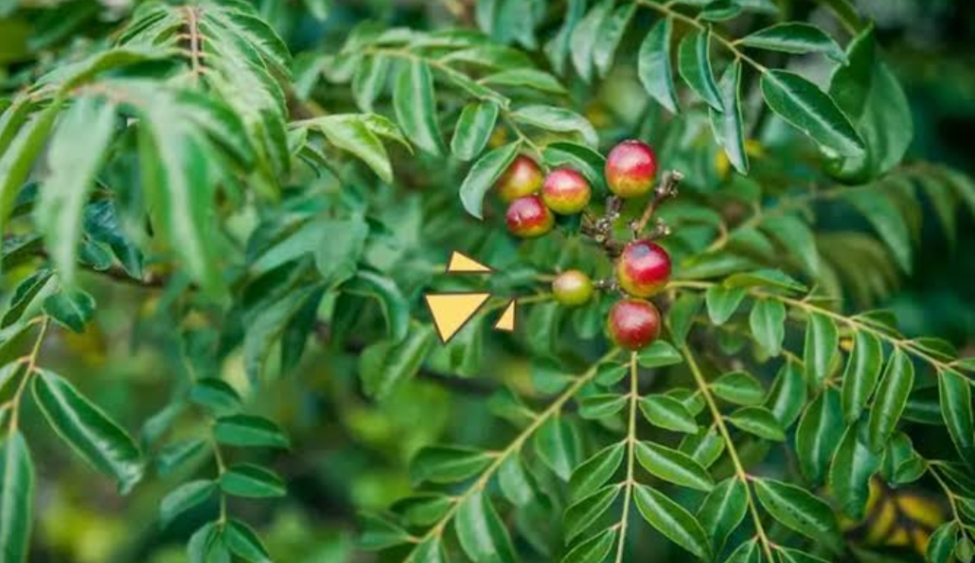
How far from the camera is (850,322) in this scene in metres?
0.91

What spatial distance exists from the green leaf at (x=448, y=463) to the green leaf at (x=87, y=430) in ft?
0.99

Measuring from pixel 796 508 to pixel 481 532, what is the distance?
246 millimetres

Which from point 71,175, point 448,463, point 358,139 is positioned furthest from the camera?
point 448,463

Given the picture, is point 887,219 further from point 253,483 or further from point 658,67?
point 253,483

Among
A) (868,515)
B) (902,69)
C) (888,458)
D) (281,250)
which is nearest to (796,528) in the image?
(888,458)

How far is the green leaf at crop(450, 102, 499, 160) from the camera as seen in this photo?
2.94 ft

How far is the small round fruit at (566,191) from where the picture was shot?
34.4 inches

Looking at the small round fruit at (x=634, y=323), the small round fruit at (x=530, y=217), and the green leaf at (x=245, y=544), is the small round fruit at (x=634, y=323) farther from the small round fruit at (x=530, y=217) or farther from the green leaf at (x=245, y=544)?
the green leaf at (x=245, y=544)

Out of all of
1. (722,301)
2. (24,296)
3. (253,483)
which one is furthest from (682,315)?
(24,296)

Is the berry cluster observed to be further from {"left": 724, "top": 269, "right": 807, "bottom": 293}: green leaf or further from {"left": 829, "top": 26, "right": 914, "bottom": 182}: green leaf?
{"left": 829, "top": 26, "right": 914, "bottom": 182}: green leaf

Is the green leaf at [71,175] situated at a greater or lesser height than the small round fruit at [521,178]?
greater

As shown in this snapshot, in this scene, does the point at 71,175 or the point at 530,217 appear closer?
the point at 71,175

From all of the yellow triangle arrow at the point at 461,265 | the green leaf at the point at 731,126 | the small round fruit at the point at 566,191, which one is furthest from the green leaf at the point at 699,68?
the yellow triangle arrow at the point at 461,265

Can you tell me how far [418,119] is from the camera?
0.99 meters
